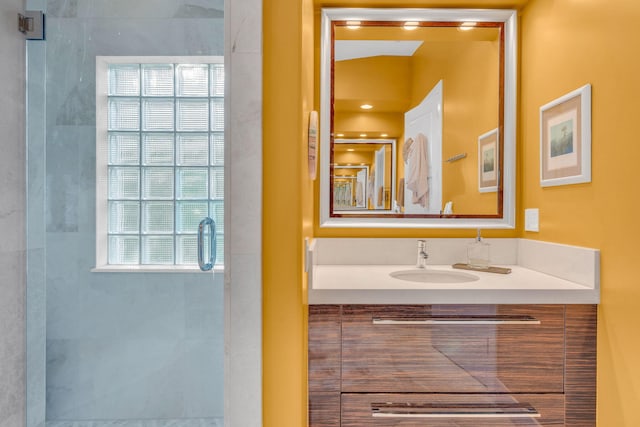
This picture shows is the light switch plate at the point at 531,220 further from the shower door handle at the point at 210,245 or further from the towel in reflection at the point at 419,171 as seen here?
the shower door handle at the point at 210,245

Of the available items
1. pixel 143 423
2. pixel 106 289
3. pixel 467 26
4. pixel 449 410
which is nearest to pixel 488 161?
pixel 467 26

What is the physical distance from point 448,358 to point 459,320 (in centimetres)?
14

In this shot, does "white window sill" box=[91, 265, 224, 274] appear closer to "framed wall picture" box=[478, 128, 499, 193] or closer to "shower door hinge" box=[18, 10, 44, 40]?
"shower door hinge" box=[18, 10, 44, 40]

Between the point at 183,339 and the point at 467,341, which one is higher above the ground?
the point at 467,341

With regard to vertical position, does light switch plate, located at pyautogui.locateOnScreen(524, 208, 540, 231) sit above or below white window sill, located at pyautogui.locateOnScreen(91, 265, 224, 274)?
above

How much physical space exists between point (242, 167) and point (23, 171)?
76cm

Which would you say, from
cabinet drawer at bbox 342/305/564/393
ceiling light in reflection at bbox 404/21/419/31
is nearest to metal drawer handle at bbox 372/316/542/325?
cabinet drawer at bbox 342/305/564/393

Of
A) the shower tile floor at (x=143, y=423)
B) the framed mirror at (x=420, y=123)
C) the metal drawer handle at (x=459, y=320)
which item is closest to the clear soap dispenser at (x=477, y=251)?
the framed mirror at (x=420, y=123)

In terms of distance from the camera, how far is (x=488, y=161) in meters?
1.88

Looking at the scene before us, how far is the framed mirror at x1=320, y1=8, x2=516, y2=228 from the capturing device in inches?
73.4

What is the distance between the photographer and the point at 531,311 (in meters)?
1.31

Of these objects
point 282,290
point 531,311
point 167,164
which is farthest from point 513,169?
point 167,164

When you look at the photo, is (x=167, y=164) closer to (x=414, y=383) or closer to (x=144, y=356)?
(x=144, y=356)

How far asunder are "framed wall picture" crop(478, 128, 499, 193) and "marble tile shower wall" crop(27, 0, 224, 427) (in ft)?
4.40
